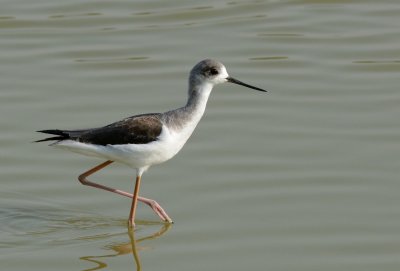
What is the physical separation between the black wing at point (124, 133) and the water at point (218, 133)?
628 millimetres

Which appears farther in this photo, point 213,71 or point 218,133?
point 218,133

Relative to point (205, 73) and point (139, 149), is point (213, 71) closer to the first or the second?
point (205, 73)

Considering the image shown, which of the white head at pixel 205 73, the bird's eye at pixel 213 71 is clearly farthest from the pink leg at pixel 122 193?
the bird's eye at pixel 213 71

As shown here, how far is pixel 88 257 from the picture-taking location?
8.19 m

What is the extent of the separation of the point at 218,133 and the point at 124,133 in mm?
1945

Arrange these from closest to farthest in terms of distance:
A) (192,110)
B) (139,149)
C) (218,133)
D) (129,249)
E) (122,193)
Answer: (129,249)
(139,149)
(192,110)
(122,193)
(218,133)

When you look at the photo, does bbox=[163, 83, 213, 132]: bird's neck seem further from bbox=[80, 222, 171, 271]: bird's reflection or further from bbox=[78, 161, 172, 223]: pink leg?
bbox=[80, 222, 171, 271]: bird's reflection

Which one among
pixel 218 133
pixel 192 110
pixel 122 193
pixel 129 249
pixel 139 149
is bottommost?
pixel 129 249

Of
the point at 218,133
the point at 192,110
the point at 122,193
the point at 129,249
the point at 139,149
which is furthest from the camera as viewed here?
the point at 218,133

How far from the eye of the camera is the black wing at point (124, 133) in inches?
348

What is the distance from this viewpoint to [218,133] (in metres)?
10.7

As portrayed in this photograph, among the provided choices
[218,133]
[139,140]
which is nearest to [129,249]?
[139,140]

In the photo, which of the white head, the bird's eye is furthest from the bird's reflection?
the bird's eye

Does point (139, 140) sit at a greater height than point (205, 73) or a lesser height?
lesser
